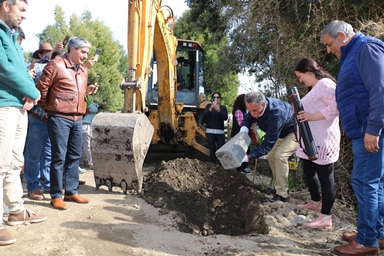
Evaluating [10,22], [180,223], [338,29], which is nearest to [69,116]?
[10,22]

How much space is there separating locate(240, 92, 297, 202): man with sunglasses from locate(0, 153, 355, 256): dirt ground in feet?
1.23

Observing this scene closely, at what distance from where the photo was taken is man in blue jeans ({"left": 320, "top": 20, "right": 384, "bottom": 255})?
3176 mm

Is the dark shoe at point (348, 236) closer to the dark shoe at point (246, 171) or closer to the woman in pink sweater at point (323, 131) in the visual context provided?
Result: the woman in pink sweater at point (323, 131)

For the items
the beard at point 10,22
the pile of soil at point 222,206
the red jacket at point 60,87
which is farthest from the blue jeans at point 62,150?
the beard at point 10,22

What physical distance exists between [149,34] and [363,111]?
330 centimetres

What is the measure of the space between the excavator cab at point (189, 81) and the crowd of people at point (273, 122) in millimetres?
3765

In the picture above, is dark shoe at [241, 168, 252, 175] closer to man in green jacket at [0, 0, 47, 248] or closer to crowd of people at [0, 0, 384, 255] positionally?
crowd of people at [0, 0, 384, 255]

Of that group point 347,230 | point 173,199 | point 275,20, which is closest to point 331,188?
point 347,230

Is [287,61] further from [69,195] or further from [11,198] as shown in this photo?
[11,198]

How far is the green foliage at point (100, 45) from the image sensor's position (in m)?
26.9

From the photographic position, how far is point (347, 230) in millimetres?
4281

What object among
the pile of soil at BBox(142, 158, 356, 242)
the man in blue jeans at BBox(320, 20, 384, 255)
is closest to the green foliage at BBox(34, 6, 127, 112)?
the pile of soil at BBox(142, 158, 356, 242)

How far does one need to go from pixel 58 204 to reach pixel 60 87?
4.32 ft

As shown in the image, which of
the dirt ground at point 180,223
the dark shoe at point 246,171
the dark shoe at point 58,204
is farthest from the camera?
the dark shoe at point 246,171
